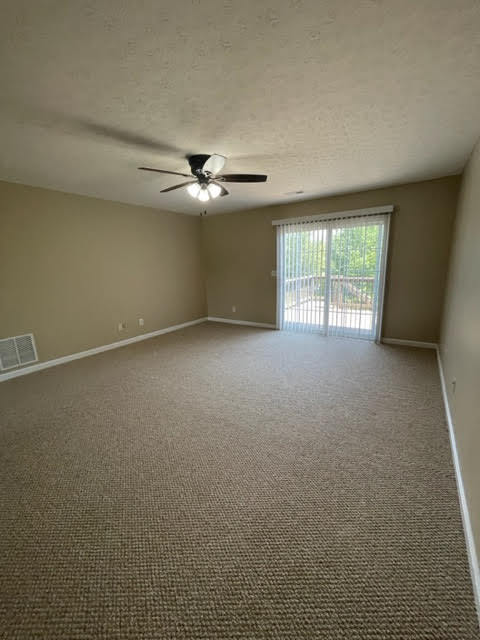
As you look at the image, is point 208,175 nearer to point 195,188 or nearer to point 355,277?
point 195,188

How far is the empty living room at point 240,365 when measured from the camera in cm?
Answer: 112

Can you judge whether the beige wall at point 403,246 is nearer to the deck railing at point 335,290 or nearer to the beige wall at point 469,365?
the deck railing at point 335,290

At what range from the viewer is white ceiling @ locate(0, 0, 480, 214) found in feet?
3.70

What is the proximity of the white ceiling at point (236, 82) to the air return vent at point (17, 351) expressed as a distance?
205 cm

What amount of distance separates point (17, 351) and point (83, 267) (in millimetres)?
1435

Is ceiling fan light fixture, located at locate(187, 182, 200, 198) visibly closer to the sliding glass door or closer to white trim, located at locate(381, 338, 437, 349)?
the sliding glass door

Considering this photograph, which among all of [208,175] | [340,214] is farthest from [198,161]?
[340,214]

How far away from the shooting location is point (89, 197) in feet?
13.1

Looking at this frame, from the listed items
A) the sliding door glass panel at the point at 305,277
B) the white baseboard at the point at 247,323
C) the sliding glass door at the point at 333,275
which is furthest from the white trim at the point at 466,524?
the white baseboard at the point at 247,323

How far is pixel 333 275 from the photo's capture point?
4.59 metres

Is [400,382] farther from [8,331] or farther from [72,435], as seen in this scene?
[8,331]

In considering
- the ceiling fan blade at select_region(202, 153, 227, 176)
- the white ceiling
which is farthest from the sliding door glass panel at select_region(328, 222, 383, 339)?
the ceiling fan blade at select_region(202, 153, 227, 176)

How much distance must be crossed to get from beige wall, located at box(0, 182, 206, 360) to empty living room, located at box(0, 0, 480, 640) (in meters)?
0.03

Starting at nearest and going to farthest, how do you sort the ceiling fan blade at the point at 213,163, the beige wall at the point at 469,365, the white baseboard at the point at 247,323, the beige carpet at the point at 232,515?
the beige carpet at the point at 232,515 < the beige wall at the point at 469,365 < the ceiling fan blade at the point at 213,163 < the white baseboard at the point at 247,323
